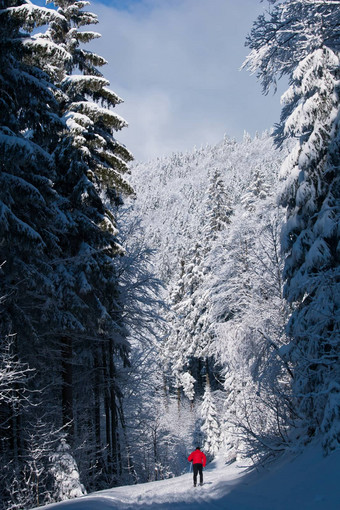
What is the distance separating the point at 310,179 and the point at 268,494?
7.01 meters

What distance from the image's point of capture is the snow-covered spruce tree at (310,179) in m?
8.50

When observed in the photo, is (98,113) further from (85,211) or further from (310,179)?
(310,179)

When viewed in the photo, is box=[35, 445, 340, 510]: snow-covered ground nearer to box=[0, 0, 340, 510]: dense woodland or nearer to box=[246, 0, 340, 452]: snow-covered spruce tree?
box=[0, 0, 340, 510]: dense woodland

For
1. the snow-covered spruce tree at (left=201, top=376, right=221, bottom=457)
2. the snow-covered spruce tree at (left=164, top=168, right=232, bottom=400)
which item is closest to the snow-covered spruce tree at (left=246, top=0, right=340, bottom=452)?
the snow-covered spruce tree at (left=164, top=168, right=232, bottom=400)

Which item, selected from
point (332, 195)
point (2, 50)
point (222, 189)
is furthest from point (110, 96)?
point (222, 189)

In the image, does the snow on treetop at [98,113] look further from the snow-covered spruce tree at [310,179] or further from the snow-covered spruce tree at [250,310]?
the snow-covered spruce tree at [250,310]

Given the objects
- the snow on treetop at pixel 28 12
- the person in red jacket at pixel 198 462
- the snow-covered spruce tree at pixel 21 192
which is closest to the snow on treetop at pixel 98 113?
the snow-covered spruce tree at pixel 21 192

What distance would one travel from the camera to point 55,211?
1136 cm

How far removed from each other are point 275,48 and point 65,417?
11624mm

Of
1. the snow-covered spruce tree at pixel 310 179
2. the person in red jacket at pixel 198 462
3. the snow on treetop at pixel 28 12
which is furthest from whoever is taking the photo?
the person in red jacket at pixel 198 462

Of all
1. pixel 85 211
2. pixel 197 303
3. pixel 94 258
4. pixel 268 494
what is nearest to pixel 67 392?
pixel 94 258

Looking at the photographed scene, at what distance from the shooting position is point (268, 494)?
7.10m

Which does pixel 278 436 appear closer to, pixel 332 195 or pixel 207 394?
pixel 332 195

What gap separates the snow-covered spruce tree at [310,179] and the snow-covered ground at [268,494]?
123 centimetres
